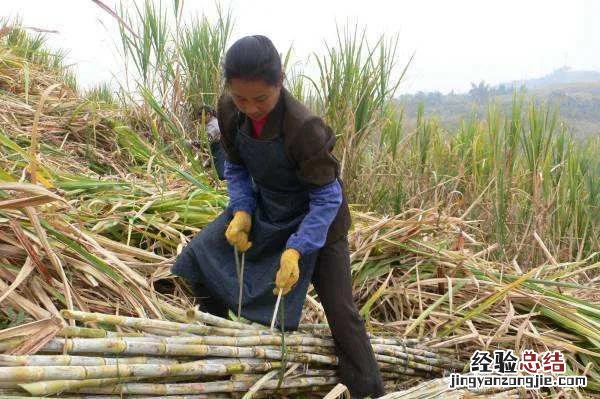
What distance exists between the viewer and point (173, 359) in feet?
4.84

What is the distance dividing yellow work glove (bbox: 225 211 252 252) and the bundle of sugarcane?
0.82ft

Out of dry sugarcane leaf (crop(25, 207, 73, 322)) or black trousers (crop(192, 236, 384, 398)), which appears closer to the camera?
dry sugarcane leaf (crop(25, 207, 73, 322))

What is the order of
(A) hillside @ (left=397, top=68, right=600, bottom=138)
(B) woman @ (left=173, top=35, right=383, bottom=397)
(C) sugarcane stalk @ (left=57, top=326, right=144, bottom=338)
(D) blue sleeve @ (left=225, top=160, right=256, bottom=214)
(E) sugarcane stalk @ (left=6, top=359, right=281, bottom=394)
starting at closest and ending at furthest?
(E) sugarcane stalk @ (left=6, top=359, right=281, bottom=394) < (C) sugarcane stalk @ (left=57, top=326, right=144, bottom=338) < (B) woman @ (left=173, top=35, right=383, bottom=397) < (D) blue sleeve @ (left=225, top=160, right=256, bottom=214) < (A) hillside @ (left=397, top=68, right=600, bottom=138)

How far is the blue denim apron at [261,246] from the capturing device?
1.80m

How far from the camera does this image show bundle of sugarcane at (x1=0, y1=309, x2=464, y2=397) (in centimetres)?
122

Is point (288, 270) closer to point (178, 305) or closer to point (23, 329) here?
point (178, 305)

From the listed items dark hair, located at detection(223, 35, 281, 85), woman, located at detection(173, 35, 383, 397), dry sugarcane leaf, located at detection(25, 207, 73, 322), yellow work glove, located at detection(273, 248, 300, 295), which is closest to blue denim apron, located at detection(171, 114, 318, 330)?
woman, located at detection(173, 35, 383, 397)

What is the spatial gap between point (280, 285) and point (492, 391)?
0.84 metres

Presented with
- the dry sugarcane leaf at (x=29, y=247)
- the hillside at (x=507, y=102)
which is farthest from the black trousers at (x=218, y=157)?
the dry sugarcane leaf at (x=29, y=247)

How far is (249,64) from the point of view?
1.52 meters

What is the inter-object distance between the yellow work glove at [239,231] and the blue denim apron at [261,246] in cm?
4

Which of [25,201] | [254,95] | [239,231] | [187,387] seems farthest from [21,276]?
[254,95]

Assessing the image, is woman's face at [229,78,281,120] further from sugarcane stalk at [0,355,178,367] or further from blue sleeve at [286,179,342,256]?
sugarcane stalk at [0,355,178,367]

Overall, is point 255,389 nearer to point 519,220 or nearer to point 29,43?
point 519,220
